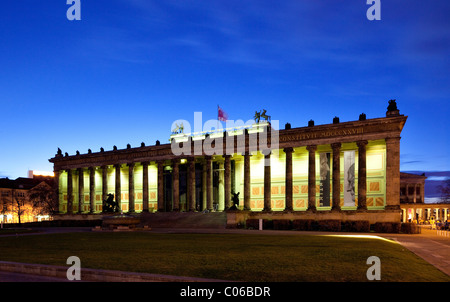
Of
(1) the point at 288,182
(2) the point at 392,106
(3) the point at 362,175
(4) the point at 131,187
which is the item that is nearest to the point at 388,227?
(3) the point at 362,175

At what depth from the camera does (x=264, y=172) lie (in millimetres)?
67250

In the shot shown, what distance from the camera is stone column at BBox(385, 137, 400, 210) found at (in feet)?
183

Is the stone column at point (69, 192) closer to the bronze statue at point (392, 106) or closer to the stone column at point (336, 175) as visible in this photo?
the stone column at point (336, 175)

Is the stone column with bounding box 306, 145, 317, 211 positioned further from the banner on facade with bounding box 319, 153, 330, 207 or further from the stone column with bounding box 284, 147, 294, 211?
the banner on facade with bounding box 319, 153, 330, 207

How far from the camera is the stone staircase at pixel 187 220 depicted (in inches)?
2448

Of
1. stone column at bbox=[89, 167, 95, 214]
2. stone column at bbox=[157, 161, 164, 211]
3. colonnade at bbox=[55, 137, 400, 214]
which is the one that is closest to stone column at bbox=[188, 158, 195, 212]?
colonnade at bbox=[55, 137, 400, 214]

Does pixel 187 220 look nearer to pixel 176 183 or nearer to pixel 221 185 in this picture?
pixel 176 183

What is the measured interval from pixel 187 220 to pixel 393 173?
3037cm

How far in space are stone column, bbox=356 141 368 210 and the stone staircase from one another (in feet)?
62.2

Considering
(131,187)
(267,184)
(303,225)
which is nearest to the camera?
(303,225)

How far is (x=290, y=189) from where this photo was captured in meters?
63.6

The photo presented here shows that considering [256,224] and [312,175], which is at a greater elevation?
[312,175]

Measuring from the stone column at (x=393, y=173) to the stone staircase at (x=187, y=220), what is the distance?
22475 mm
